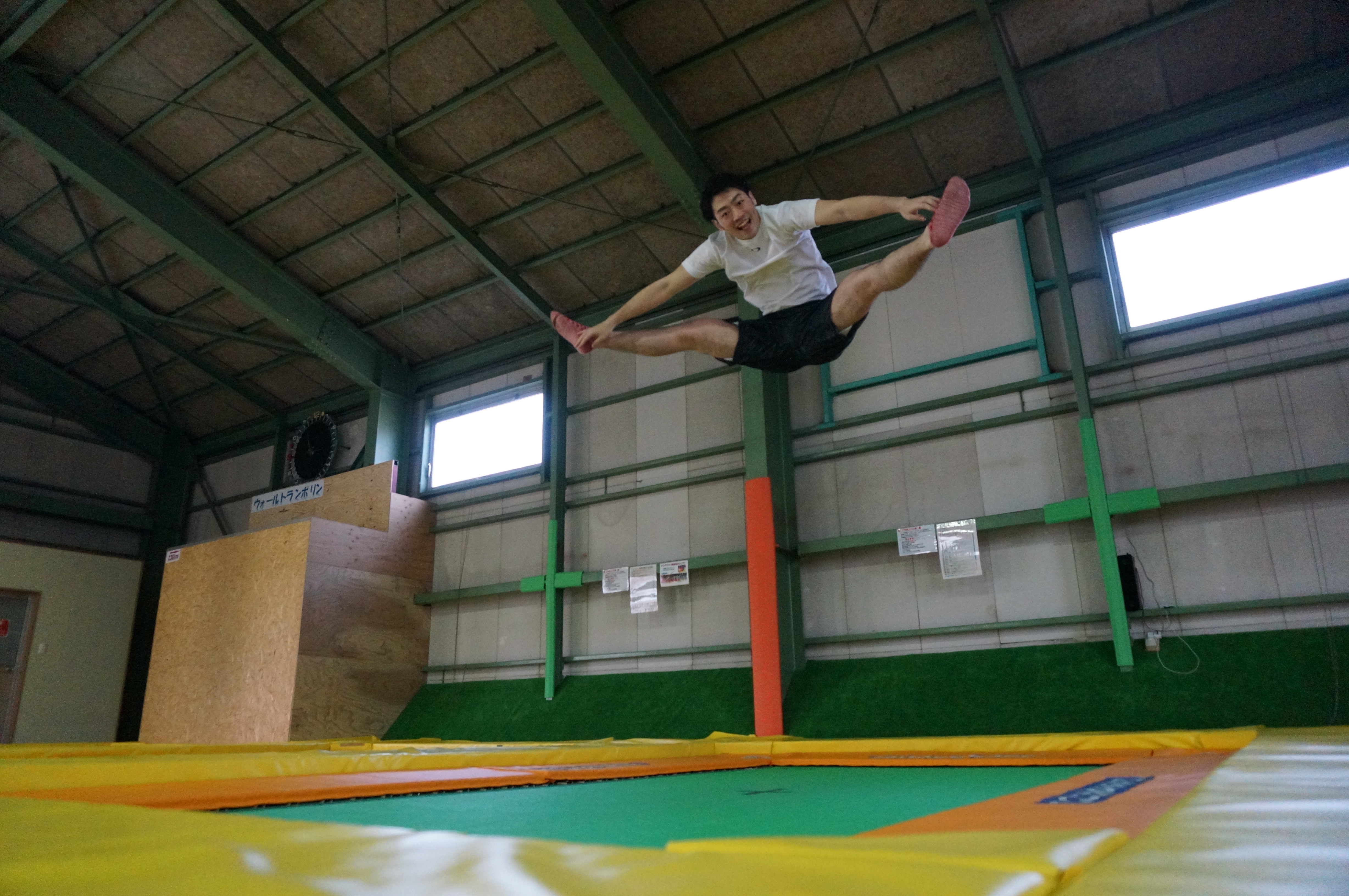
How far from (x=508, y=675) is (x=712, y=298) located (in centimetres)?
456

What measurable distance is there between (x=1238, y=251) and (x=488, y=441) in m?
7.53

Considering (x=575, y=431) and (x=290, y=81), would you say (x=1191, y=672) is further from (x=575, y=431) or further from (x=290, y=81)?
(x=290, y=81)

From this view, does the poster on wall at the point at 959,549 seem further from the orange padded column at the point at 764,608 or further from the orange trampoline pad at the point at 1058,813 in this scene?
the orange trampoline pad at the point at 1058,813


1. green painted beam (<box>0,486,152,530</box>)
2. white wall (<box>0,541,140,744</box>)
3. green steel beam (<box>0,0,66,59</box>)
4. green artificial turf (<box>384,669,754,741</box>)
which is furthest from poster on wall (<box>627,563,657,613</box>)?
green painted beam (<box>0,486,152,530</box>)

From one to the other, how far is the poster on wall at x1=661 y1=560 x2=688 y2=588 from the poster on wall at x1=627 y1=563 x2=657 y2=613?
112mm

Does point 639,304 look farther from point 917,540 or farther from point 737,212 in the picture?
point 917,540

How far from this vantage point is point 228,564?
8.67 meters

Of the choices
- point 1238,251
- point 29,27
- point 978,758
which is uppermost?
point 29,27

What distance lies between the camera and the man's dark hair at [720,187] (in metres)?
3.52

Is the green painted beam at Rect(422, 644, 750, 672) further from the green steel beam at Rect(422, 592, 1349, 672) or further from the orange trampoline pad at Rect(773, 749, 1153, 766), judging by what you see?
the orange trampoline pad at Rect(773, 749, 1153, 766)

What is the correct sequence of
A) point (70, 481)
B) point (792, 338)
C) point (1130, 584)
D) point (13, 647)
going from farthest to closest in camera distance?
1. point (70, 481)
2. point (13, 647)
3. point (1130, 584)
4. point (792, 338)

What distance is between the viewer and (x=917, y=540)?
6.53m

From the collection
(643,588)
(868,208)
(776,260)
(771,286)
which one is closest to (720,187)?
(776,260)

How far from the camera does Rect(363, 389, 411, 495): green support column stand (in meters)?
9.71
